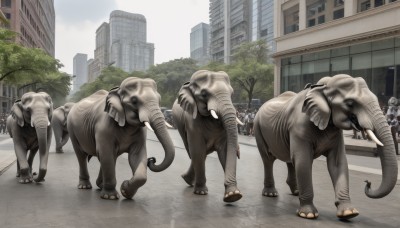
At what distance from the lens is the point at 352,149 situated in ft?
54.1

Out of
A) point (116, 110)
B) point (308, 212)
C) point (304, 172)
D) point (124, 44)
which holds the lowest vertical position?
point (308, 212)

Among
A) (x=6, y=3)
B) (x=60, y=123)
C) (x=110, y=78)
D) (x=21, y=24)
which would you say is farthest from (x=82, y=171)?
(x=21, y=24)

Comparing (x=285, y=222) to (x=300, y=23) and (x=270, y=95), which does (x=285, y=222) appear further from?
(x=270, y=95)

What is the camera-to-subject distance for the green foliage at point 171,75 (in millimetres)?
63375

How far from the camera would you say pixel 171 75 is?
63.4m

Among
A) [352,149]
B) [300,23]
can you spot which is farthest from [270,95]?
[352,149]

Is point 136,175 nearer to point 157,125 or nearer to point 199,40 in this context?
point 157,125

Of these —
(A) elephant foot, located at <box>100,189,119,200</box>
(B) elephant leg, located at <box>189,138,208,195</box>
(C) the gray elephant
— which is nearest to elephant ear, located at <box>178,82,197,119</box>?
(B) elephant leg, located at <box>189,138,208,195</box>

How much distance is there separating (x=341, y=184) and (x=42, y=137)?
5567mm

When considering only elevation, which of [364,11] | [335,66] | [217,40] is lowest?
[335,66]

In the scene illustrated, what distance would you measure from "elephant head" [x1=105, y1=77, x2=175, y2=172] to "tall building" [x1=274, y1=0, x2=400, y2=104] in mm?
23181

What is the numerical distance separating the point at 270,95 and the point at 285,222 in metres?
48.0

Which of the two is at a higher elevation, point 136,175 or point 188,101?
point 188,101

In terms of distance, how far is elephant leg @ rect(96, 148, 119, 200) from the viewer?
23.3 feet
